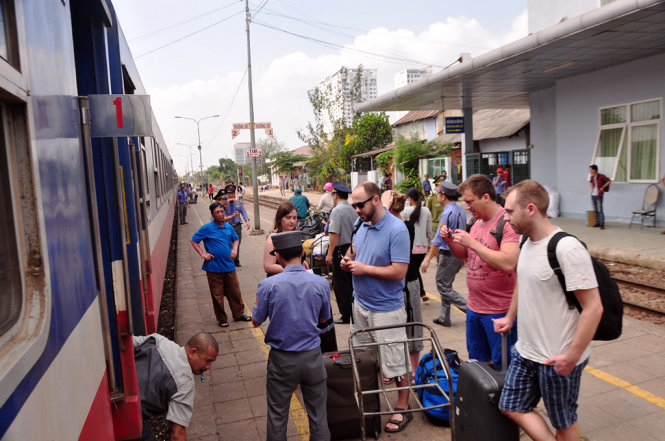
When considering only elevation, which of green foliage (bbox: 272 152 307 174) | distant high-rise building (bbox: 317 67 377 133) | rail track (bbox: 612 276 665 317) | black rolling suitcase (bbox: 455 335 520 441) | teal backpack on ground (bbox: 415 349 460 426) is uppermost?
distant high-rise building (bbox: 317 67 377 133)

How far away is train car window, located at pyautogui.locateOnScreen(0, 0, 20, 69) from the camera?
4.73ft

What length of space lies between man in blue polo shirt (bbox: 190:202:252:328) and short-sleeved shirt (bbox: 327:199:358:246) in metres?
1.52

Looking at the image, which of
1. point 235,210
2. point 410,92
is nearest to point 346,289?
point 235,210

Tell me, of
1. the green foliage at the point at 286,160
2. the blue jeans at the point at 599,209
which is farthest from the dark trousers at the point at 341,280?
the green foliage at the point at 286,160

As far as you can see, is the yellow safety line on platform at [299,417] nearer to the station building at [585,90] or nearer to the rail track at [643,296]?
the rail track at [643,296]

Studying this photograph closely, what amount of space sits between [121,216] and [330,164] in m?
37.4

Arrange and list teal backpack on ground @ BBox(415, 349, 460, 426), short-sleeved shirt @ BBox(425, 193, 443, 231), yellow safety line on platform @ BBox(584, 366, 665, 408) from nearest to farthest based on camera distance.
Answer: teal backpack on ground @ BBox(415, 349, 460, 426) < yellow safety line on platform @ BBox(584, 366, 665, 408) < short-sleeved shirt @ BBox(425, 193, 443, 231)

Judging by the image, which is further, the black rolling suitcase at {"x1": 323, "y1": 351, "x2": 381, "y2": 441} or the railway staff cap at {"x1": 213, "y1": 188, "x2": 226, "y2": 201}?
the railway staff cap at {"x1": 213, "y1": 188, "x2": 226, "y2": 201}

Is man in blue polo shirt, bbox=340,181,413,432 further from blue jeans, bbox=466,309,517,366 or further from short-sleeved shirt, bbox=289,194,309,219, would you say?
short-sleeved shirt, bbox=289,194,309,219

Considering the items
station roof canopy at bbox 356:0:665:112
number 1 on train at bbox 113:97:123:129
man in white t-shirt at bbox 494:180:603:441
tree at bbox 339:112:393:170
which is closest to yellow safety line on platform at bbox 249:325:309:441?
man in white t-shirt at bbox 494:180:603:441

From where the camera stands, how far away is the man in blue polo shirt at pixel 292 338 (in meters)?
3.08

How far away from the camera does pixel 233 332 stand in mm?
6582

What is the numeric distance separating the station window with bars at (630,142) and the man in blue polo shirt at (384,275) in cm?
1077

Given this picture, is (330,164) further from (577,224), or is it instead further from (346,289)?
(346,289)
